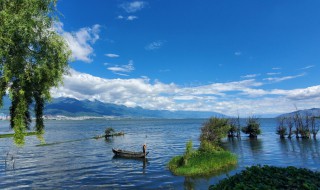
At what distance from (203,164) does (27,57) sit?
32269mm

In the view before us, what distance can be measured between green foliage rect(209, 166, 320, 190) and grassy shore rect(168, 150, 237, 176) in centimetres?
2842

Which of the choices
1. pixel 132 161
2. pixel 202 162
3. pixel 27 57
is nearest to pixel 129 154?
pixel 132 161

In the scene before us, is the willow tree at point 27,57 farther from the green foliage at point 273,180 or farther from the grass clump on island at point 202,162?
the grass clump on island at point 202,162

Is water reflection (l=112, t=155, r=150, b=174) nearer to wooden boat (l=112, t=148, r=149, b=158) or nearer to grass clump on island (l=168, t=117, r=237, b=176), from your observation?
wooden boat (l=112, t=148, r=149, b=158)

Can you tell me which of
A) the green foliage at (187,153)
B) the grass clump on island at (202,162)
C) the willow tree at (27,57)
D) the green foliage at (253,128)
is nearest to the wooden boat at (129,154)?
the grass clump on island at (202,162)

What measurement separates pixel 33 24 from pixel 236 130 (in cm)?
9268

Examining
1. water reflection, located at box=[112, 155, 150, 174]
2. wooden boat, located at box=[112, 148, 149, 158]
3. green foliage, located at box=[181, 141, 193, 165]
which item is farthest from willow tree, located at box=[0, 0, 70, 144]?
wooden boat, located at box=[112, 148, 149, 158]

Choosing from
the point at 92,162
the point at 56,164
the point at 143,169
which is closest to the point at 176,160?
the point at 143,169

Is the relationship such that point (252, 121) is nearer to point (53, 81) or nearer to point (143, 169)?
point (143, 169)

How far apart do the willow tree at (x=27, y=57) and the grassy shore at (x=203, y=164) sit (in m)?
27.2

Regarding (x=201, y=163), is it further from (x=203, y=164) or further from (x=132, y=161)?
(x=132, y=161)

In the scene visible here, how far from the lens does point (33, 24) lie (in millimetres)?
17328

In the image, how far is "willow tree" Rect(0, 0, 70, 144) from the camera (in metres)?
16.2

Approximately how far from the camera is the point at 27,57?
683 inches
